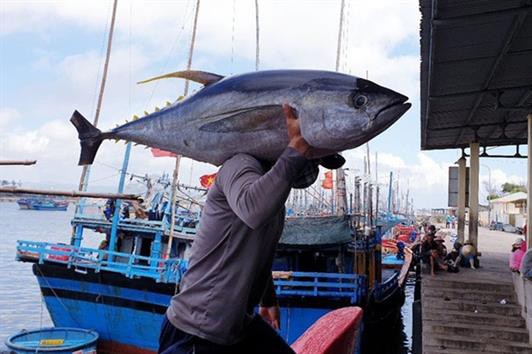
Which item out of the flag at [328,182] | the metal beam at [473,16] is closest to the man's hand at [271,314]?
the metal beam at [473,16]

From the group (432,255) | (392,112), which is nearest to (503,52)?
(432,255)

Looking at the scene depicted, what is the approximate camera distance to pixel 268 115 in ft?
7.31

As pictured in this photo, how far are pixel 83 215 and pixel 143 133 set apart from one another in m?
14.6

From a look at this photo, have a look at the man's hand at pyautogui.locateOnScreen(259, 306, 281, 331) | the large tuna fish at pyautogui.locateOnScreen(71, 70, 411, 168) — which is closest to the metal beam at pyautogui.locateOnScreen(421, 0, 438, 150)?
the large tuna fish at pyautogui.locateOnScreen(71, 70, 411, 168)

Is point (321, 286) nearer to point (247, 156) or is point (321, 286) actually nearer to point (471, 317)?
point (471, 317)

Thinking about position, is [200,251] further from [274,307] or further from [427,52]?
[427,52]

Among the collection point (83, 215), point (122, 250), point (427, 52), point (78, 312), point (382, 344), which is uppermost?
point (427, 52)

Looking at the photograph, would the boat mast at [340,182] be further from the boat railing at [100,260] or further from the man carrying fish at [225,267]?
the man carrying fish at [225,267]

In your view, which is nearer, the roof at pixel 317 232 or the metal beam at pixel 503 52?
the metal beam at pixel 503 52

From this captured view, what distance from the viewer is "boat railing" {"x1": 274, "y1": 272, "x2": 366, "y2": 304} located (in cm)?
1198

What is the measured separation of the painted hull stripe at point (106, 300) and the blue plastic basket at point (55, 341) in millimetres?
891

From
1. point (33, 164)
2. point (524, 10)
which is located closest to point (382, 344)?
point (524, 10)

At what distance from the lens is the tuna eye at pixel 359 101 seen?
2047 mm

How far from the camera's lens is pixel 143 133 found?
8.89 ft
